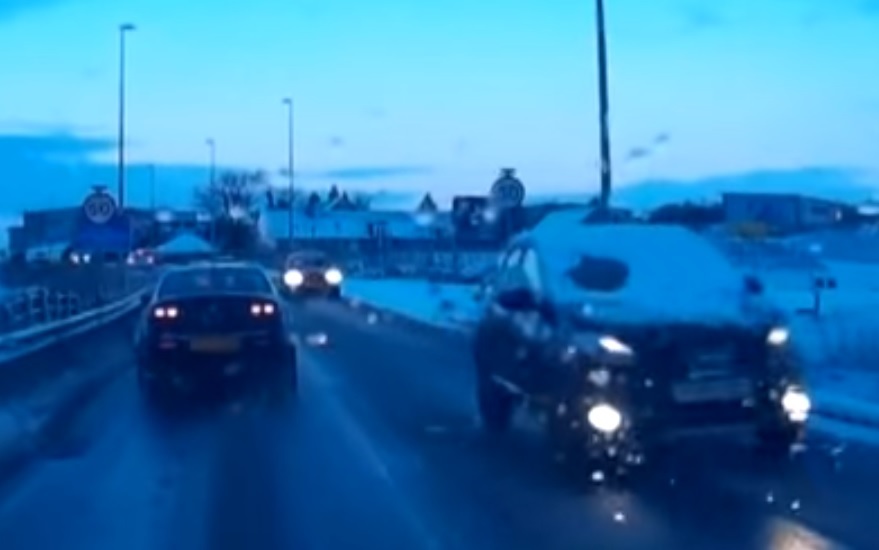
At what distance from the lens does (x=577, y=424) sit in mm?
14805

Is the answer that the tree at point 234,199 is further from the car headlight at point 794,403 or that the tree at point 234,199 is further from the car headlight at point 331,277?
Answer: the car headlight at point 794,403

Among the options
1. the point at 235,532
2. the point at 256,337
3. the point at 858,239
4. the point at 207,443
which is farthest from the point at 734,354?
the point at 858,239

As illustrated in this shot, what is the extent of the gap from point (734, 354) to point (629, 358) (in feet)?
2.76

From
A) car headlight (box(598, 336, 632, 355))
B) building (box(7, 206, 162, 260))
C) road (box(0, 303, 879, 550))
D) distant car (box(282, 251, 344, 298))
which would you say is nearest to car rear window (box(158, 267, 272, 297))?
road (box(0, 303, 879, 550))

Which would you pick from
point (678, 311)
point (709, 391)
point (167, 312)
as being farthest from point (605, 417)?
point (167, 312)

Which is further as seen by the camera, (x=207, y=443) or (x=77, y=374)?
(x=77, y=374)

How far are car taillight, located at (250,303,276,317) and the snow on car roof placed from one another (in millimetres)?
6071

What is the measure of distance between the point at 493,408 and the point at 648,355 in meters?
4.36

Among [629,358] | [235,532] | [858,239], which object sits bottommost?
[235,532]

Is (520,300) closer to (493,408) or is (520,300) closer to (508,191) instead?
(493,408)

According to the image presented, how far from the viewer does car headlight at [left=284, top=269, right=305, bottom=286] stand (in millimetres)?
68000

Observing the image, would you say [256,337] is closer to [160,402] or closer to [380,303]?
[160,402]

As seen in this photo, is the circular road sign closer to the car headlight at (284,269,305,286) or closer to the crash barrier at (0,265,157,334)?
the crash barrier at (0,265,157,334)

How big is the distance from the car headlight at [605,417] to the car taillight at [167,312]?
30.2ft
